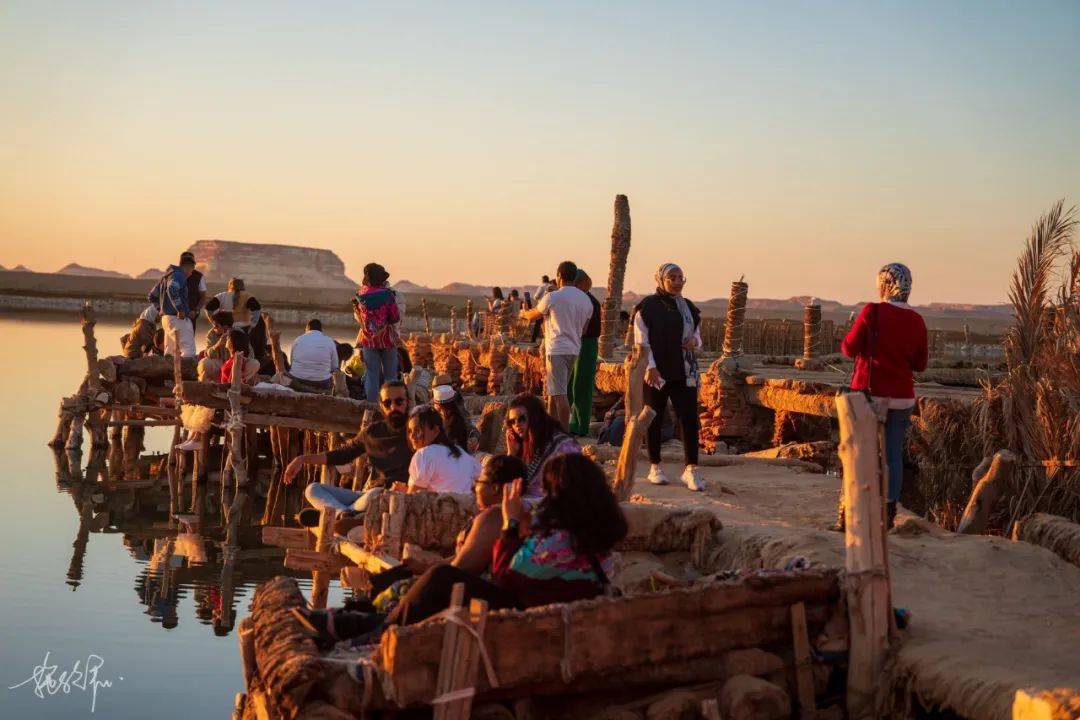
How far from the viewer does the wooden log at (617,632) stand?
210 inches

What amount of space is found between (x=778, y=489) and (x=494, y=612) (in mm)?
5291

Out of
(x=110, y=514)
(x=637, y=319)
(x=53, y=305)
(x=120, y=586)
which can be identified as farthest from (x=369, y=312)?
(x=53, y=305)

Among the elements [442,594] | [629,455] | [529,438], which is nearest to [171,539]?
[629,455]

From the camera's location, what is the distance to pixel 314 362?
54.1ft

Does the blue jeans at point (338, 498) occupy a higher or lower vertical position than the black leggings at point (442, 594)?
lower

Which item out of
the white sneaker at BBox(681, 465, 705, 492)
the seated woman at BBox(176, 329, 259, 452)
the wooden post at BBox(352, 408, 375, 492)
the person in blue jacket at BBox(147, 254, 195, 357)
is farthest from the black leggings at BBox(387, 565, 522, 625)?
the person in blue jacket at BBox(147, 254, 195, 357)

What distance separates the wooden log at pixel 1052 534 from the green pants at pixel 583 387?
5287 mm

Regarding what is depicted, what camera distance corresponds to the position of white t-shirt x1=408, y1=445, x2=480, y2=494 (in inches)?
328

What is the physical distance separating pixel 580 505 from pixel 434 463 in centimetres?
274

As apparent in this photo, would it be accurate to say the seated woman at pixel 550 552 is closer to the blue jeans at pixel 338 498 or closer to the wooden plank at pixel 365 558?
the wooden plank at pixel 365 558

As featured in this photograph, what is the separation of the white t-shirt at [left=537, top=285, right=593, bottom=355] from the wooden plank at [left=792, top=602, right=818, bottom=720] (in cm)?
589

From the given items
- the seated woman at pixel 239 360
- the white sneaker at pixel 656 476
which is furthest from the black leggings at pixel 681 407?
the seated woman at pixel 239 360

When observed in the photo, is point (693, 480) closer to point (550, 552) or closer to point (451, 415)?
point (451, 415)

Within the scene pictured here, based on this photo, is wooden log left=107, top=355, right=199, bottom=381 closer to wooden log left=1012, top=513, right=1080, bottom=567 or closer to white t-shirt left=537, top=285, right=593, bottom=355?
white t-shirt left=537, top=285, right=593, bottom=355
